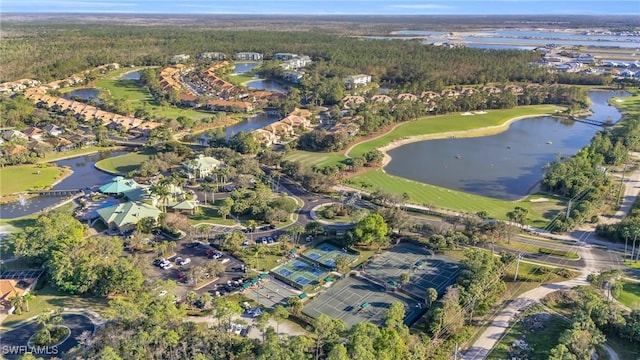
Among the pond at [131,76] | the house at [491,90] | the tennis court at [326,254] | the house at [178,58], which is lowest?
the tennis court at [326,254]

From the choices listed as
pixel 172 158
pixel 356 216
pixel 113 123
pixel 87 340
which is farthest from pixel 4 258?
pixel 113 123

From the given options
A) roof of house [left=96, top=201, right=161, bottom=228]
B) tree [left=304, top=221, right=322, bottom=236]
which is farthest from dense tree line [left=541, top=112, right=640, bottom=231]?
roof of house [left=96, top=201, right=161, bottom=228]

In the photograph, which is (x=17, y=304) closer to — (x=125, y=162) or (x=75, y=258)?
(x=75, y=258)

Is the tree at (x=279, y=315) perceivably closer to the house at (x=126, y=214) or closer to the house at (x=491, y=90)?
the house at (x=126, y=214)

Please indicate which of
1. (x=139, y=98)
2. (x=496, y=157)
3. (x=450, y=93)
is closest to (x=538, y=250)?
(x=496, y=157)

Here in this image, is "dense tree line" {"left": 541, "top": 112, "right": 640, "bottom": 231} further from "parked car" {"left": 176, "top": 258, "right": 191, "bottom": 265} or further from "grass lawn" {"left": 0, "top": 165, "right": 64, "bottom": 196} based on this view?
"grass lawn" {"left": 0, "top": 165, "right": 64, "bottom": 196}

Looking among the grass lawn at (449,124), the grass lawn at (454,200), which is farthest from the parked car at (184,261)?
the grass lawn at (449,124)
